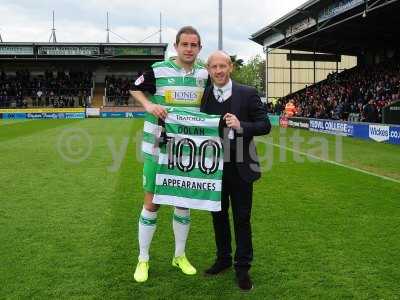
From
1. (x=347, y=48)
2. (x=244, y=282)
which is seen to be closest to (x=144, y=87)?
(x=244, y=282)

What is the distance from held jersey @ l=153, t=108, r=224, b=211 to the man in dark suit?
107mm

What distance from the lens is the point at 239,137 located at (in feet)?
14.0

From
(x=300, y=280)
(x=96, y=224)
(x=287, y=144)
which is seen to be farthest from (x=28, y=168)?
(x=287, y=144)

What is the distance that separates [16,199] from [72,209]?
1.27m

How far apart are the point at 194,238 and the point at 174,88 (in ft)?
7.18

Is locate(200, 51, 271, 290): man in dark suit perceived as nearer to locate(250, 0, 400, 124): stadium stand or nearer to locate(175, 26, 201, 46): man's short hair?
locate(175, 26, 201, 46): man's short hair

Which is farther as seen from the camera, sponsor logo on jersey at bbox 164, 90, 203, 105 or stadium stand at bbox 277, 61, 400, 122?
stadium stand at bbox 277, 61, 400, 122

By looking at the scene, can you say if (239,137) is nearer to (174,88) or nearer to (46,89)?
(174,88)

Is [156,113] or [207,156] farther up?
[156,113]

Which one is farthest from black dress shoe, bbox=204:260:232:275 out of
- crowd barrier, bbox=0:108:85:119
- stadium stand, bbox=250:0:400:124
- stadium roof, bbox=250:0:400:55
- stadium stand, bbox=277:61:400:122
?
crowd barrier, bbox=0:108:85:119

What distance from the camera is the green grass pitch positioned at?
170 inches

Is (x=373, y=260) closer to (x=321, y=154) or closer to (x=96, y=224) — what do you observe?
(x=96, y=224)

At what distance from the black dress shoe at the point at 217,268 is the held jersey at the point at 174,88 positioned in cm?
114

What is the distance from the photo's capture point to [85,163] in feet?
42.1
